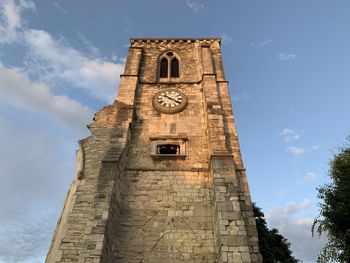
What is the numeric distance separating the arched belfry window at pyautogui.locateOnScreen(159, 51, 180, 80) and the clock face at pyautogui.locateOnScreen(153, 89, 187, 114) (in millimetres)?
1951

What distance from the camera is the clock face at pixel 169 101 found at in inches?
591

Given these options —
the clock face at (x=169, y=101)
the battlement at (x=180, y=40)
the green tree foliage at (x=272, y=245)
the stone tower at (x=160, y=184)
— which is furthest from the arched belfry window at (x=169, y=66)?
the green tree foliage at (x=272, y=245)

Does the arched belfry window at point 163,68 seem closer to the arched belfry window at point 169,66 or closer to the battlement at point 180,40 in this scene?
the arched belfry window at point 169,66

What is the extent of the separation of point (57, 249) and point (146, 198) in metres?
3.48

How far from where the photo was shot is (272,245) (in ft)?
57.8

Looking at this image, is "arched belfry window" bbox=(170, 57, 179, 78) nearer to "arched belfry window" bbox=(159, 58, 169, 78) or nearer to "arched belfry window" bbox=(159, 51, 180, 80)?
"arched belfry window" bbox=(159, 51, 180, 80)

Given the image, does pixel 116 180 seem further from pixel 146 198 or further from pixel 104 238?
pixel 104 238

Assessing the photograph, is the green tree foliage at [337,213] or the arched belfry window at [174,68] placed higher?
the arched belfry window at [174,68]

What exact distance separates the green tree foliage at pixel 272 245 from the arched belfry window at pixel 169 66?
967cm

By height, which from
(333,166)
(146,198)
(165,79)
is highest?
(165,79)

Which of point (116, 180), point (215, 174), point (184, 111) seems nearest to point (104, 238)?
point (116, 180)

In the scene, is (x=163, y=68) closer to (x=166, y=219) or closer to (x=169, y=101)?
(x=169, y=101)

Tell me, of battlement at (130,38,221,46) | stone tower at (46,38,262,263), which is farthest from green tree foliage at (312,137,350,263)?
battlement at (130,38,221,46)

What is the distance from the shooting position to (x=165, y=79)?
17.5 metres
